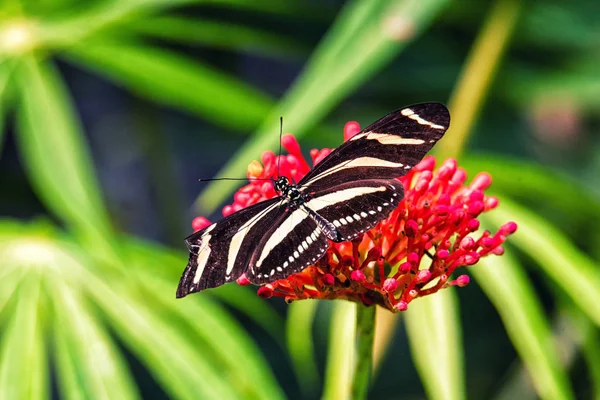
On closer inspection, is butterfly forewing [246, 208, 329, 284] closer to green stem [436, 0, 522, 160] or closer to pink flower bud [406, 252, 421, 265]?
pink flower bud [406, 252, 421, 265]

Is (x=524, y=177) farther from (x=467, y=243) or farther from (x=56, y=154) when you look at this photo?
(x=56, y=154)

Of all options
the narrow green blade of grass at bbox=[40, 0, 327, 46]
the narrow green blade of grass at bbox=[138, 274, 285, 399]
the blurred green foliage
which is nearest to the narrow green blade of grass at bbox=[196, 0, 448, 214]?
the blurred green foliage

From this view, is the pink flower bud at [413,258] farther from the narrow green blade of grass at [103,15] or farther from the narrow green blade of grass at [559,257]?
the narrow green blade of grass at [103,15]

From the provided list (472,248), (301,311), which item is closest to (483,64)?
(301,311)

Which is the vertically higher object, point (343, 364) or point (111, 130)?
point (111, 130)

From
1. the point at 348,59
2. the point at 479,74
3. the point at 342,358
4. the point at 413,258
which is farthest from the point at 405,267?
the point at 479,74

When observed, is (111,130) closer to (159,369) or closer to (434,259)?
(159,369)
